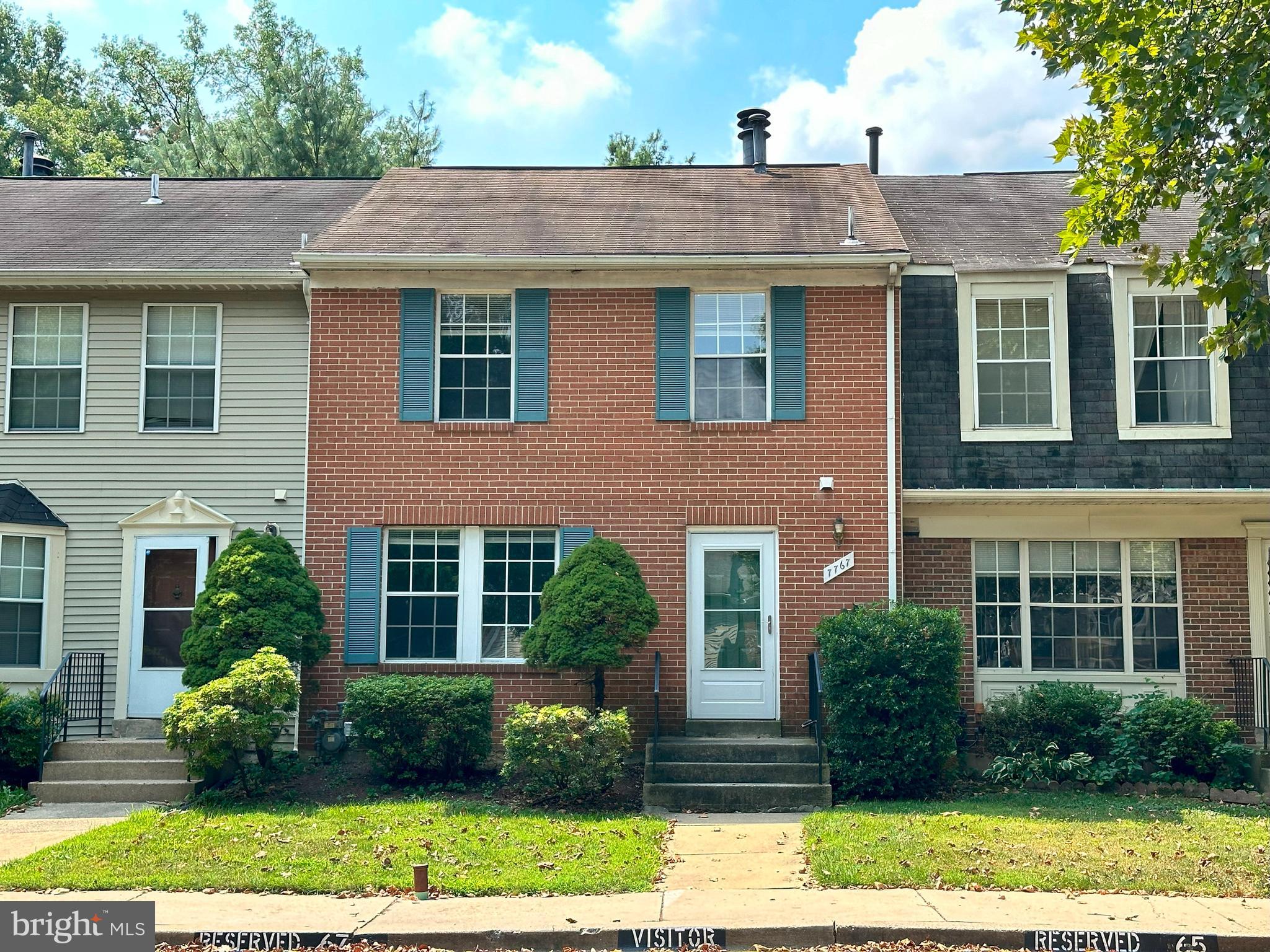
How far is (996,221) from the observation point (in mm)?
15492

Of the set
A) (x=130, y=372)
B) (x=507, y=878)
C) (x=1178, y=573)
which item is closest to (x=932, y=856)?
(x=507, y=878)

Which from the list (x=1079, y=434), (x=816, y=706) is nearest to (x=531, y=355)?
(x=816, y=706)

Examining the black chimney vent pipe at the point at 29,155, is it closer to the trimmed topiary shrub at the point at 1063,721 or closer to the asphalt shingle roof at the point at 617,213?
the asphalt shingle roof at the point at 617,213

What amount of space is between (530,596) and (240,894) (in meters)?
5.47

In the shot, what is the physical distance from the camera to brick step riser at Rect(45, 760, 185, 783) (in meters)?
12.4

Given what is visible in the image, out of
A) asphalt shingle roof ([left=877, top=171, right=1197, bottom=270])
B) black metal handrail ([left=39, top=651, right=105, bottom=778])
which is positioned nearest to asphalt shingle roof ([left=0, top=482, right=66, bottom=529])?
black metal handrail ([left=39, top=651, right=105, bottom=778])

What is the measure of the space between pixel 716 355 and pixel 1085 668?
5.53m

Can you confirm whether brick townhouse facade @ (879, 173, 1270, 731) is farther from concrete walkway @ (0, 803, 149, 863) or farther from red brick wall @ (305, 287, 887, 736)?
concrete walkway @ (0, 803, 149, 863)

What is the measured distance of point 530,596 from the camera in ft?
44.4

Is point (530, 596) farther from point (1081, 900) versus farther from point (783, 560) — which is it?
point (1081, 900)

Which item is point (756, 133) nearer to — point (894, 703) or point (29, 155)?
point (894, 703)

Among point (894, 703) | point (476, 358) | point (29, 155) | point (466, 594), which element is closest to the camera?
point (894, 703)

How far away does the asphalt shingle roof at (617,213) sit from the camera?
13812 millimetres

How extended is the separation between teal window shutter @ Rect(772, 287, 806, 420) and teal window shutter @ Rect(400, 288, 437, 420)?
153 inches
